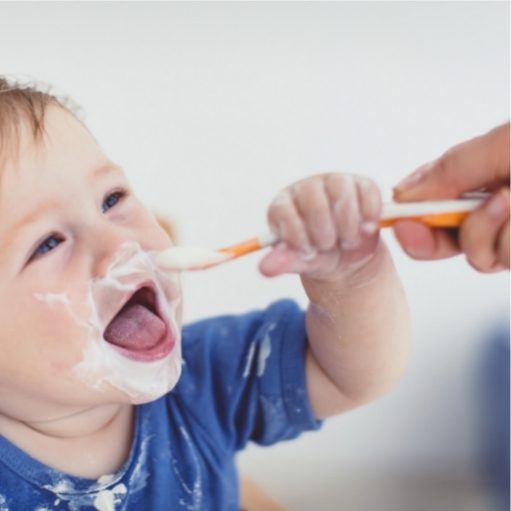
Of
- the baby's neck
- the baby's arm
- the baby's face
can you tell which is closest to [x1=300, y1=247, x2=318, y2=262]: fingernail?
the baby's arm

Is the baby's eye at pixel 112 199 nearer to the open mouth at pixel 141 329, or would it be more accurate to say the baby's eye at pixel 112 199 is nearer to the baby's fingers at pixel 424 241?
the open mouth at pixel 141 329

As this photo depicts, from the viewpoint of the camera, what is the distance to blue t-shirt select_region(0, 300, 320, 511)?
56cm

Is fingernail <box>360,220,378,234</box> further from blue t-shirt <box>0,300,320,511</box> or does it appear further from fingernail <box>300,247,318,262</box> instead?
blue t-shirt <box>0,300,320,511</box>

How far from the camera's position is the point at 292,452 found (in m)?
1.08

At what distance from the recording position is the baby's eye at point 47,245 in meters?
0.50

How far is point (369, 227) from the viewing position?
410 mm

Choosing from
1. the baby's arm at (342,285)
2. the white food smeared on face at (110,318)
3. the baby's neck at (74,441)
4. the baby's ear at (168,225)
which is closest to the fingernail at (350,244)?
the baby's arm at (342,285)

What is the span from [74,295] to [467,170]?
252 millimetres

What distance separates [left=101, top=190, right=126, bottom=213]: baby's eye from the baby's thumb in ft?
0.70

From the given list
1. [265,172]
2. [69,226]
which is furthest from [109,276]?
[265,172]

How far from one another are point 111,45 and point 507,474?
2.41 ft

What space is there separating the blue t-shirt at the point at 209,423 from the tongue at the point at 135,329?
95mm

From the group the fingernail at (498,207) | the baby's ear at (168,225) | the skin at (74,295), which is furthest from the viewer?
the baby's ear at (168,225)

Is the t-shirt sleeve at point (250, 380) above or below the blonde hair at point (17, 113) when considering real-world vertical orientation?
below
